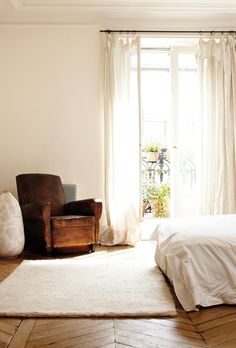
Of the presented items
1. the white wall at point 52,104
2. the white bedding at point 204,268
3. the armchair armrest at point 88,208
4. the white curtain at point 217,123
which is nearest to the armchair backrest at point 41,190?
the armchair armrest at point 88,208

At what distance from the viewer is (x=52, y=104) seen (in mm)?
4539

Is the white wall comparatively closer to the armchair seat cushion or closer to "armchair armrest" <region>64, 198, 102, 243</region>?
"armchair armrest" <region>64, 198, 102, 243</region>

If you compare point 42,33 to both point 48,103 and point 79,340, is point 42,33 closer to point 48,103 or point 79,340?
point 48,103

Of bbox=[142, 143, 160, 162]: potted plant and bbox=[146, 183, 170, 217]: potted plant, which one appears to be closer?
bbox=[146, 183, 170, 217]: potted plant

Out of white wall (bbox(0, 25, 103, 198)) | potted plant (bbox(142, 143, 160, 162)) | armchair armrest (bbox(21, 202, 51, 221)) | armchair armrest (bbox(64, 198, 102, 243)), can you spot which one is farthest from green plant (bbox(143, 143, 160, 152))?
armchair armrest (bbox(21, 202, 51, 221))

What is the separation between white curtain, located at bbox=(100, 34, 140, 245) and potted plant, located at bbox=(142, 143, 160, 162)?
45.3 inches

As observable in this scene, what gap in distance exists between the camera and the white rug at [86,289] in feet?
7.17

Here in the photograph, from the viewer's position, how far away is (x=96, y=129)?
14.9 feet

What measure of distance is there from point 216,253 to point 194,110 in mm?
2775

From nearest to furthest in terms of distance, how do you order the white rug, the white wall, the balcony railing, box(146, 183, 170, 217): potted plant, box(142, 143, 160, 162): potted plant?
the white rug < the white wall < box(146, 183, 170, 217): potted plant < the balcony railing < box(142, 143, 160, 162): potted plant

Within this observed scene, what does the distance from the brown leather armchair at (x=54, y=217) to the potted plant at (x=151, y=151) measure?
1784 mm

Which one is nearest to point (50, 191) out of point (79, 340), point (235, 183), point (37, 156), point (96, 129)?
point (37, 156)

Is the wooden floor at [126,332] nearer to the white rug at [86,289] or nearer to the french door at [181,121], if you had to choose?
the white rug at [86,289]

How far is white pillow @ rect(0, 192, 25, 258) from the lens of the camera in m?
3.57
